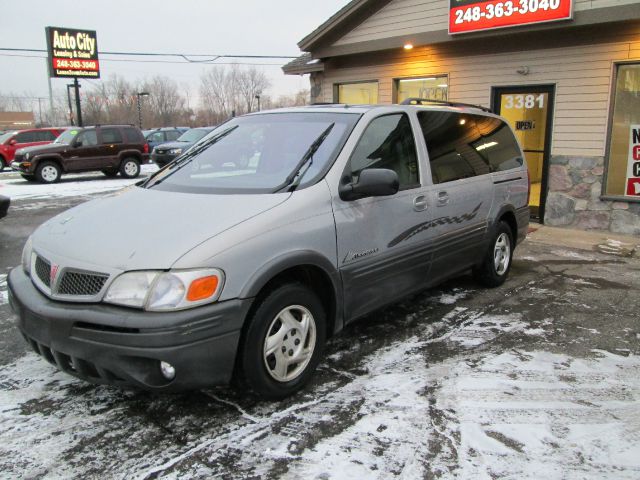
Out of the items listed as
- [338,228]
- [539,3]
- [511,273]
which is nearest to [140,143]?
[539,3]

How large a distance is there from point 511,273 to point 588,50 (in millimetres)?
4369

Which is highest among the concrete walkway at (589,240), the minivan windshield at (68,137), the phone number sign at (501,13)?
the phone number sign at (501,13)

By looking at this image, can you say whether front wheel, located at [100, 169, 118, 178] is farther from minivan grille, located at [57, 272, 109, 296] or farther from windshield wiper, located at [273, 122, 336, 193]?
minivan grille, located at [57, 272, 109, 296]

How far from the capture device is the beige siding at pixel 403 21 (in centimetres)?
992

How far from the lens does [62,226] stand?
3445 mm

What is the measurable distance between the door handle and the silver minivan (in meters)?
0.03

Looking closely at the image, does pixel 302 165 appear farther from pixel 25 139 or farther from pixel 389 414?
pixel 25 139

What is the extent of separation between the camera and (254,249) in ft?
9.92

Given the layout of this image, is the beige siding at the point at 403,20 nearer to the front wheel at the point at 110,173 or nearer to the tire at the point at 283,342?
the tire at the point at 283,342

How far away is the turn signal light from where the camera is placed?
2.77 m

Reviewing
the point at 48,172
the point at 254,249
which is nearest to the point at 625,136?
the point at 254,249

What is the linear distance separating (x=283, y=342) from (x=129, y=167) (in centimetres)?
1691

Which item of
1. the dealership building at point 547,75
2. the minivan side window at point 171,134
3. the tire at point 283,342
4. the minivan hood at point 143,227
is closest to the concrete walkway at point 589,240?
the dealership building at point 547,75

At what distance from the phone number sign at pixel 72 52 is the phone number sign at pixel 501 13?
22613 millimetres
